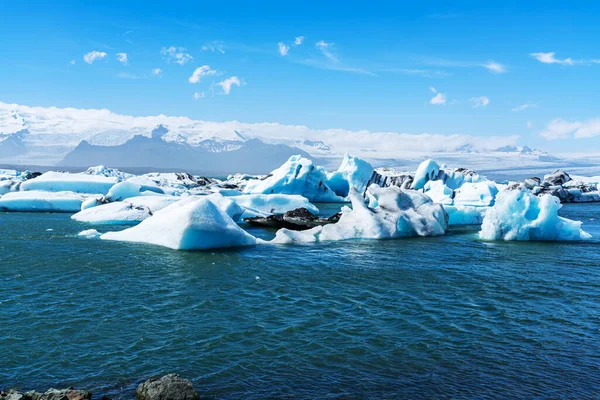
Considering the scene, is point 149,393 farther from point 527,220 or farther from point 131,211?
point 131,211

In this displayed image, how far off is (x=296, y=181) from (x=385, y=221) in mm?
24144

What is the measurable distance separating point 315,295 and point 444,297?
314 cm

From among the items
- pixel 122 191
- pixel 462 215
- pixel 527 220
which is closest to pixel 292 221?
pixel 462 215

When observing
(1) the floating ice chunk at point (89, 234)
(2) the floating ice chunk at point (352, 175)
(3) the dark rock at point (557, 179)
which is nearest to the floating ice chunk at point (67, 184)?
(1) the floating ice chunk at point (89, 234)

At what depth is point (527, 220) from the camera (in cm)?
2327

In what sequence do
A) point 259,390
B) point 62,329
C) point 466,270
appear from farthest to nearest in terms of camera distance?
point 466,270 < point 62,329 < point 259,390

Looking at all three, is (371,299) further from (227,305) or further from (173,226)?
(173,226)

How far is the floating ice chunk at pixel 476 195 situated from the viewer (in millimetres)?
40406

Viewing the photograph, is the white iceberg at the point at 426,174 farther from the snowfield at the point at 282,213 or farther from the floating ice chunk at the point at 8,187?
the floating ice chunk at the point at 8,187

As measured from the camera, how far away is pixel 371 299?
12.6 metres

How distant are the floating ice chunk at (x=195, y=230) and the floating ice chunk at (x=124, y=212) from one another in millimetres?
8033

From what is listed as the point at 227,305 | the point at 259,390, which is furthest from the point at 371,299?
the point at 259,390

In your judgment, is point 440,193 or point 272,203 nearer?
point 272,203

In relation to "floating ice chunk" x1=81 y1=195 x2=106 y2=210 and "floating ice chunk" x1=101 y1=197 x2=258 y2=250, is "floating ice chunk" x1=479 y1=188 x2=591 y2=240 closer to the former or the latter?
"floating ice chunk" x1=101 y1=197 x2=258 y2=250
